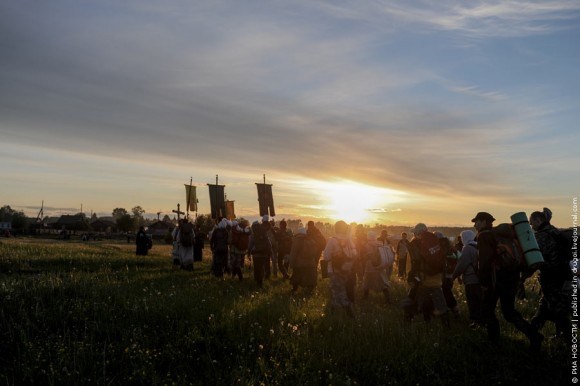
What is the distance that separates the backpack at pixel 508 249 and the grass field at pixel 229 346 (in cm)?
152

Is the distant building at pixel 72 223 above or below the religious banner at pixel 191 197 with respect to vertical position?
below

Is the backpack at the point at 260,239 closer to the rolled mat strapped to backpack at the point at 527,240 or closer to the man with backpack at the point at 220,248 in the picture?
the man with backpack at the point at 220,248

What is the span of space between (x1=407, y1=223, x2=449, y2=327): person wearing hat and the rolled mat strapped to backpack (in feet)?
6.01

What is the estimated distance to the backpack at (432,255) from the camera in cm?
893

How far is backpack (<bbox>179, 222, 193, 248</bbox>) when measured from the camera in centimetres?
1844

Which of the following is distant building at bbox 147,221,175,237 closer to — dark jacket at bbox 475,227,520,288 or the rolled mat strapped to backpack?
dark jacket at bbox 475,227,520,288

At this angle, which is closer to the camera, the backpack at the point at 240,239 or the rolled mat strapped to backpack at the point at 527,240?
the rolled mat strapped to backpack at the point at 527,240

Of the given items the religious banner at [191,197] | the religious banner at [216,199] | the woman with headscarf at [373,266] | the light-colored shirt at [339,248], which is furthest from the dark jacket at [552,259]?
the religious banner at [191,197]

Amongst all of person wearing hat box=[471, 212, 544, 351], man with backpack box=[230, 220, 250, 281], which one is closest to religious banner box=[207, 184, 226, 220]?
man with backpack box=[230, 220, 250, 281]

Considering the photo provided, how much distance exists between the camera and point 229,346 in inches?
267

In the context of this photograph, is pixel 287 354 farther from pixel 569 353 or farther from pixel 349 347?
pixel 569 353

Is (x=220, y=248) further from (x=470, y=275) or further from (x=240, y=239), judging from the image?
(x=470, y=275)

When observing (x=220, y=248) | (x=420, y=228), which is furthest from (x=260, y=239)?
(x=420, y=228)

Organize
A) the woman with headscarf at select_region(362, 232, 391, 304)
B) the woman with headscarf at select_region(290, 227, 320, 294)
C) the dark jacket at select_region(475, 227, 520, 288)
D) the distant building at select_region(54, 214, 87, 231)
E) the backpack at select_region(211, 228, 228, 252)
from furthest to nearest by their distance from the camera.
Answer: the distant building at select_region(54, 214, 87, 231), the backpack at select_region(211, 228, 228, 252), the woman with headscarf at select_region(362, 232, 391, 304), the woman with headscarf at select_region(290, 227, 320, 294), the dark jacket at select_region(475, 227, 520, 288)
